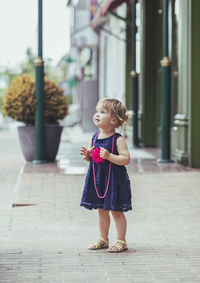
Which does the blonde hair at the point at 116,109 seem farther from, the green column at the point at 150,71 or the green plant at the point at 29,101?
the green column at the point at 150,71

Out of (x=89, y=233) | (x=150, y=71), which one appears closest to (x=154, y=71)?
(x=150, y=71)

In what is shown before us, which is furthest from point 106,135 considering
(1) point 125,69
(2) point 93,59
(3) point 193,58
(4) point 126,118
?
(2) point 93,59

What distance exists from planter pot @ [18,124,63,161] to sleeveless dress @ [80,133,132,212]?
7020 mm

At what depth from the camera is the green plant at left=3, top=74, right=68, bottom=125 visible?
499 inches

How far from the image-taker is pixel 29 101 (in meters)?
12.6

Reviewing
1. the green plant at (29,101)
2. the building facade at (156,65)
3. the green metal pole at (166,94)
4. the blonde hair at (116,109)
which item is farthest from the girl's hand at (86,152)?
the green plant at (29,101)

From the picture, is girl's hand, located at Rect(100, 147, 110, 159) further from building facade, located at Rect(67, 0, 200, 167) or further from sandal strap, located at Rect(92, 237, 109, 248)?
building facade, located at Rect(67, 0, 200, 167)

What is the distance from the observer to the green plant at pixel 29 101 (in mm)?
12672

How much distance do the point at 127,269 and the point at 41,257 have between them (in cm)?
76

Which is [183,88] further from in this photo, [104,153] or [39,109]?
[104,153]

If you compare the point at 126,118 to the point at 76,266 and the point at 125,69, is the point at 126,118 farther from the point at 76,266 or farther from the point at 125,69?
the point at 125,69

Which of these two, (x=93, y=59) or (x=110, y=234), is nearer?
(x=110, y=234)

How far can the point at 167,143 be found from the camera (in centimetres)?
1243

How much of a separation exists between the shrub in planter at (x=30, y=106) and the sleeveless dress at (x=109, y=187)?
7.02 m
